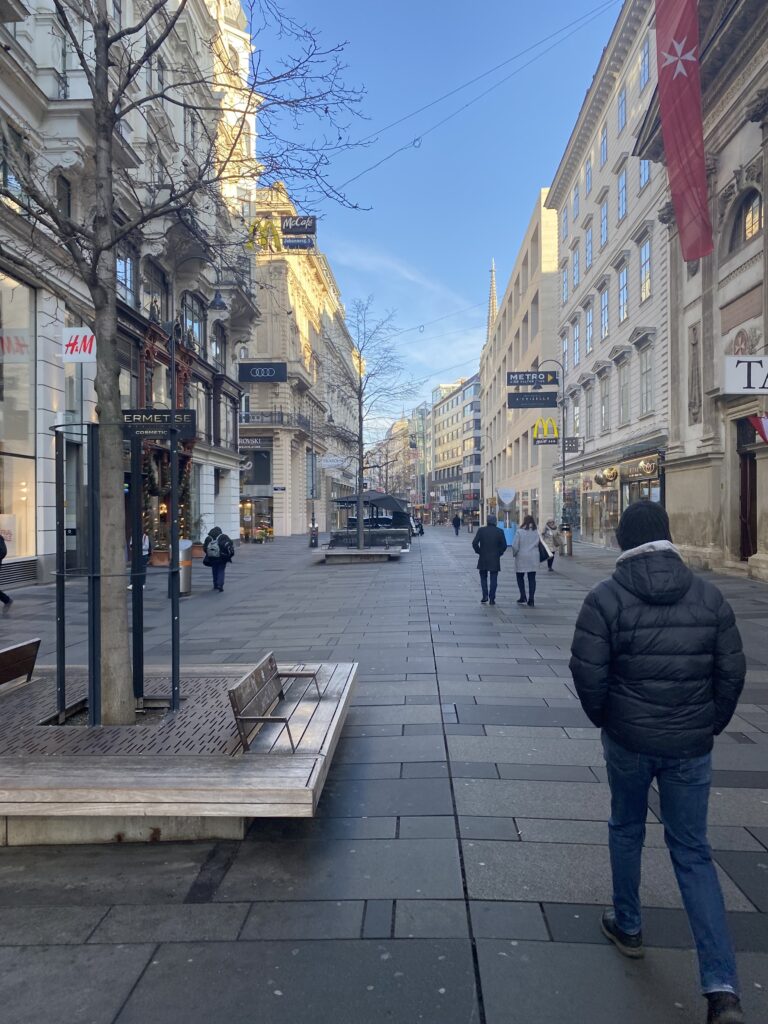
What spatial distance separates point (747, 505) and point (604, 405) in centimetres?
1514

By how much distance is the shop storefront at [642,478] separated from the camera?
79.8ft

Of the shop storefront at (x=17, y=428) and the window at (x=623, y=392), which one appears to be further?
the window at (x=623, y=392)

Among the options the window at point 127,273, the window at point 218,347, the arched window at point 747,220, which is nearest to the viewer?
the arched window at point 747,220

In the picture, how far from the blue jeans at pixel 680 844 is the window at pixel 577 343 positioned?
3730cm

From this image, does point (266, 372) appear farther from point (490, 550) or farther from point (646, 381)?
point (490, 550)

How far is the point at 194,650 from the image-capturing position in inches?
383

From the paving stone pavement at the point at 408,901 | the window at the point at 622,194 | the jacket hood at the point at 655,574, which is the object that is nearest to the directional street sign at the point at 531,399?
the window at the point at 622,194

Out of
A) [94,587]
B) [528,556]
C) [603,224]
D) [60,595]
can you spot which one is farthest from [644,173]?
[60,595]

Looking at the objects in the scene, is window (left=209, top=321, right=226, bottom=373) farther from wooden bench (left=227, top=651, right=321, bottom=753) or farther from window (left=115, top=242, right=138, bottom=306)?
wooden bench (left=227, top=651, right=321, bottom=753)

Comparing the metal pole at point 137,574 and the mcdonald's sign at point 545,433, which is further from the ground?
the mcdonald's sign at point 545,433

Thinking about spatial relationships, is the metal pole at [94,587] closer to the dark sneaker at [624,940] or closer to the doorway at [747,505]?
the dark sneaker at [624,940]

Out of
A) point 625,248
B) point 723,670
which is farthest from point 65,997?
point 625,248

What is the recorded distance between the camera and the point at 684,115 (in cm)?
1623

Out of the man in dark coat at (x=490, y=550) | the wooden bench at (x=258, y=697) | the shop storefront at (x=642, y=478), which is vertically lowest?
the wooden bench at (x=258, y=697)
